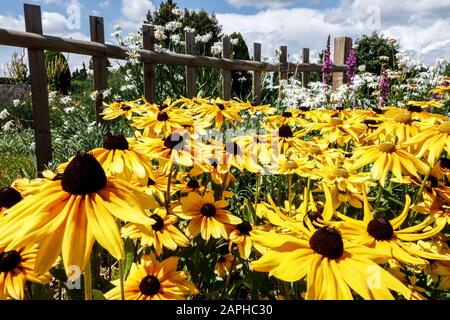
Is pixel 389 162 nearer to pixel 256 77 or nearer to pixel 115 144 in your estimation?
pixel 115 144

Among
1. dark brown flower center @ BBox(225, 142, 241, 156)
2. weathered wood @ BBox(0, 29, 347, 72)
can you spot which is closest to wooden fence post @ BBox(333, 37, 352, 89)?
weathered wood @ BBox(0, 29, 347, 72)

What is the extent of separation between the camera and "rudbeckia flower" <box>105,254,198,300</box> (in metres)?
0.89

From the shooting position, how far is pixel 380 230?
79 centimetres

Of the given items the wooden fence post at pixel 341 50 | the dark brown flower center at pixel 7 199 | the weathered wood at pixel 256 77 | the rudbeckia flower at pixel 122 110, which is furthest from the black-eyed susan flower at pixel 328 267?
the wooden fence post at pixel 341 50

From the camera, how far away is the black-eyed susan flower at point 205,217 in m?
1.12

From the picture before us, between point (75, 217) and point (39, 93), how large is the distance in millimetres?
3274

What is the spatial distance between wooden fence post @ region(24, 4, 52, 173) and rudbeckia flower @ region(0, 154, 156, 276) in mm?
3069

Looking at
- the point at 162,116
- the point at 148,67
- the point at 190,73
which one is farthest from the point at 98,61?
the point at 162,116

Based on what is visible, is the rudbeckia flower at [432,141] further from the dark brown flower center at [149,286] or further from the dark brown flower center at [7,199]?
the dark brown flower center at [7,199]

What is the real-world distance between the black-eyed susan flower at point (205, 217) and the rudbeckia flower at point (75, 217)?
1.46ft

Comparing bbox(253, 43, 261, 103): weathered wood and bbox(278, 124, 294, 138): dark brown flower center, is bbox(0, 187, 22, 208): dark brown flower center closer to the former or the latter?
bbox(278, 124, 294, 138): dark brown flower center
